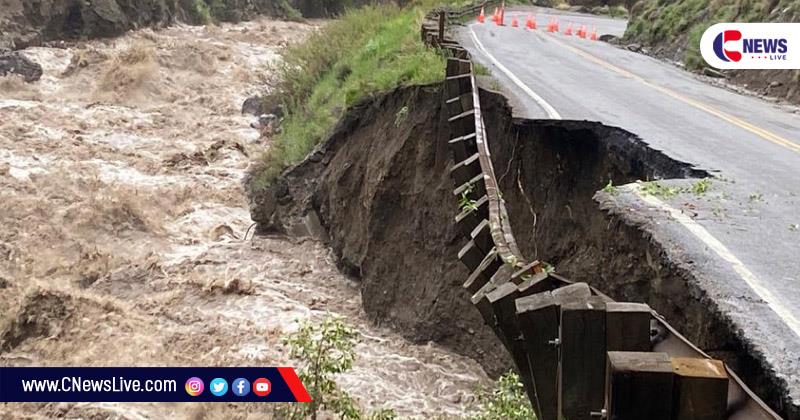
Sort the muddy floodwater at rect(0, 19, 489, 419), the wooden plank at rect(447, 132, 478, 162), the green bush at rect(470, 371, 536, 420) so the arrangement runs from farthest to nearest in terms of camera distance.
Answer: the muddy floodwater at rect(0, 19, 489, 419) < the wooden plank at rect(447, 132, 478, 162) < the green bush at rect(470, 371, 536, 420)

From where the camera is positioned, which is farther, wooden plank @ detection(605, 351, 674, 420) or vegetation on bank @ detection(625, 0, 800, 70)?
vegetation on bank @ detection(625, 0, 800, 70)

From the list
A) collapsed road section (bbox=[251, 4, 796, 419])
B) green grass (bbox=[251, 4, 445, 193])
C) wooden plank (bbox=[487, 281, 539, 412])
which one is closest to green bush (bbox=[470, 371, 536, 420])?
collapsed road section (bbox=[251, 4, 796, 419])

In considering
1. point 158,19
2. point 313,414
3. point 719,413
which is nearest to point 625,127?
point 313,414

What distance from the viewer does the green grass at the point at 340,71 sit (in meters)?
12.2

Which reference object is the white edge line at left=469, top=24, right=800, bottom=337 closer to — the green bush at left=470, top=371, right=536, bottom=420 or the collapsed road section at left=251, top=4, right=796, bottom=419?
the collapsed road section at left=251, top=4, right=796, bottom=419

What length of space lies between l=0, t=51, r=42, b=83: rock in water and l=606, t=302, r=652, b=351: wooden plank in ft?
78.1

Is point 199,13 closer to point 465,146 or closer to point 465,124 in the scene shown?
point 465,124

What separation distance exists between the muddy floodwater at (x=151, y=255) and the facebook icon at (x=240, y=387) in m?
0.43

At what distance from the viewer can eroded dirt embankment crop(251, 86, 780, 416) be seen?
511cm

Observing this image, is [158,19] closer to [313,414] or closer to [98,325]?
[98,325]

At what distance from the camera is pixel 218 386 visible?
26.8 ft

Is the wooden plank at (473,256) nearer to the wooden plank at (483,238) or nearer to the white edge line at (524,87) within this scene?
Result: the wooden plank at (483,238)

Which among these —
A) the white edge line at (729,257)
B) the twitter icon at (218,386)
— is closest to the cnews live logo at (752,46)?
the white edge line at (729,257)

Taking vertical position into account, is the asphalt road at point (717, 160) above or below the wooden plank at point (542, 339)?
below
